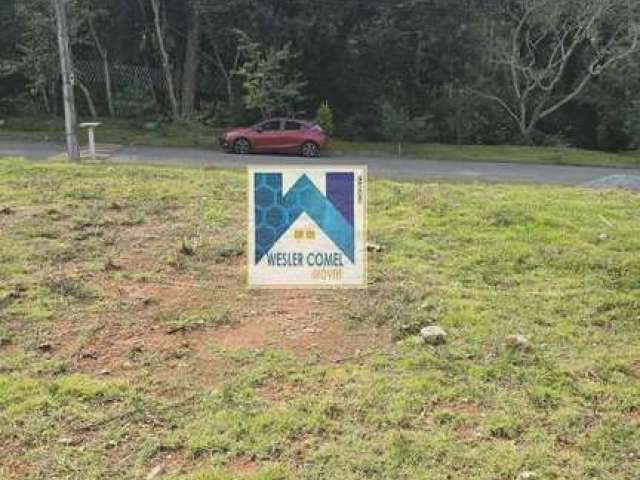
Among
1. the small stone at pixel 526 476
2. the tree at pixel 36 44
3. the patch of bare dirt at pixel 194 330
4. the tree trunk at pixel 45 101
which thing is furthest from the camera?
the tree trunk at pixel 45 101

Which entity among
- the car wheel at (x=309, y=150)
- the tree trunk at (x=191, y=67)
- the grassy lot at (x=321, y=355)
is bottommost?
the grassy lot at (x=321, y=355)

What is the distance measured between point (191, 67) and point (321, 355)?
73.7 ft

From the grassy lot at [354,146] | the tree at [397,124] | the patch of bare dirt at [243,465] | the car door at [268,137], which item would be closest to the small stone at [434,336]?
the patch of bare dirt at [243,465]

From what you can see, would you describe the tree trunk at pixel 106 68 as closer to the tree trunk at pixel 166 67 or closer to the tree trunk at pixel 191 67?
the tree trunk at pixel 166 67

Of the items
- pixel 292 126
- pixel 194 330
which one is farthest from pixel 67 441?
pixel 292 126

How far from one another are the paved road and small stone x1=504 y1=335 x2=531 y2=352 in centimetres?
1262

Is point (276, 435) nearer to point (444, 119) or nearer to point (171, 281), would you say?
point (171, 281)

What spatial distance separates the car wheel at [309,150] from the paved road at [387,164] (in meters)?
0.35

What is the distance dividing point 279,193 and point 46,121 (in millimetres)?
21690

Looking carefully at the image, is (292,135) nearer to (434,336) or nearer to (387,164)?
(387,164)

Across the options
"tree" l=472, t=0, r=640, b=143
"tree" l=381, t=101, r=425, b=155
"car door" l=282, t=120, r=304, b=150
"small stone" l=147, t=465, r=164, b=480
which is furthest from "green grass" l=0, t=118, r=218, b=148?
"small stone" l=147, t=465, r=164, b=480

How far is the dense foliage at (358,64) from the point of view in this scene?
2305cm

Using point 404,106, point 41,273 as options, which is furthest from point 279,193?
point 404,106

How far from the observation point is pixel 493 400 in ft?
11.3
